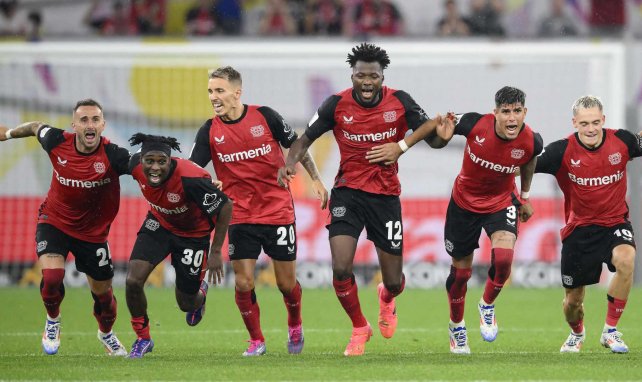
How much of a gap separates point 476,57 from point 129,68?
20.9 feet

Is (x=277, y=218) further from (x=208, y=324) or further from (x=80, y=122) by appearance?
(x=208, y=324)

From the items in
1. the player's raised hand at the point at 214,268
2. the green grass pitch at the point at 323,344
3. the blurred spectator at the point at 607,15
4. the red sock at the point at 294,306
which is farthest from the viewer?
the blurred spectator at the point at 607,15

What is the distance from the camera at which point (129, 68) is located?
2173 cm

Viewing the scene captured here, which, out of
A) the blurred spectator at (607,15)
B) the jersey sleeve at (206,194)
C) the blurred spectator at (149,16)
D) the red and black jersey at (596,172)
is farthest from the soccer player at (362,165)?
the blurred spectator at (149,16)

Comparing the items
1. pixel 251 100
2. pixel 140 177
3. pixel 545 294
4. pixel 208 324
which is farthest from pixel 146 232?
pixel 251 100

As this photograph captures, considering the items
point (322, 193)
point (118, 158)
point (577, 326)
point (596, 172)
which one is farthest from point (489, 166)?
point (118, 158)

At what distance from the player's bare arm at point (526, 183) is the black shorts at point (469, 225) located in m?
0.07

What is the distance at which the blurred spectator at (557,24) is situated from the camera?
74.2 ft

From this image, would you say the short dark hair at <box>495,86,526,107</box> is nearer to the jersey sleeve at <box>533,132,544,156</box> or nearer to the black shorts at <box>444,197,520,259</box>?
the jersey sleeve at <box>533,132,544,156</box>

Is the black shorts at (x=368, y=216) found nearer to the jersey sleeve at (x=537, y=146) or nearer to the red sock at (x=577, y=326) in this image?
the jersey sleeve at (x=537, y=146)

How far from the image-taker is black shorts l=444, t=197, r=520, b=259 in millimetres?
11586

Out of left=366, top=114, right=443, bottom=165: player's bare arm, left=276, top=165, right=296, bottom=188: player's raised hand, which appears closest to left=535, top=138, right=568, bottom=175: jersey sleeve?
left=366, top=114, right=443, bottom=165: player's bare arm

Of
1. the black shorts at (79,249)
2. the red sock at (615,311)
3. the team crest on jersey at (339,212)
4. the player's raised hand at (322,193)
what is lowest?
the red sock at (615,311)

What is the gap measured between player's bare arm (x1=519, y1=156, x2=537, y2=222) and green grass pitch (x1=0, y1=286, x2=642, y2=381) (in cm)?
133
